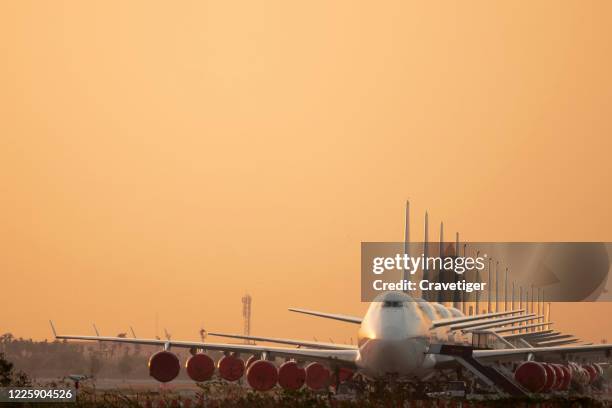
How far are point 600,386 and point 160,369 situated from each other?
7189 cm

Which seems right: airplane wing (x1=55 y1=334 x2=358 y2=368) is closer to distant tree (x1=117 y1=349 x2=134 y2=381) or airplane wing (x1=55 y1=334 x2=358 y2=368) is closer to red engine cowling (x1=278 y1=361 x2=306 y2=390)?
red engine cowling (x1=278 y1=361 x2=306 y2=390)

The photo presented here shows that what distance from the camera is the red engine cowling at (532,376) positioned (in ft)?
178

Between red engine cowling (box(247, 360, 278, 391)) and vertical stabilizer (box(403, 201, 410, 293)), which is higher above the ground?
vertical stabilizer (box(403, 201, 410, 293))

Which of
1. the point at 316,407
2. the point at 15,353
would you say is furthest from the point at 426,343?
the point at 15,353

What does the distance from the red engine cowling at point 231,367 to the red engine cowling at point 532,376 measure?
12.8 m

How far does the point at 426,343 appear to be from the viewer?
51.7 metres

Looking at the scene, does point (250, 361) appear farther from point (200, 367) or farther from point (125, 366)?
point (125, 366)

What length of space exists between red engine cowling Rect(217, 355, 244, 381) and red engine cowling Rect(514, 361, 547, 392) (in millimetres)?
12763

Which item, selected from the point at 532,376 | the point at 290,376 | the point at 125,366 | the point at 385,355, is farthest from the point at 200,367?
the point at 125,366

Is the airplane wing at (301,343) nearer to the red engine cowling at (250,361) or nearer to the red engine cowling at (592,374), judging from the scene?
the red engine cowling at (250,361)

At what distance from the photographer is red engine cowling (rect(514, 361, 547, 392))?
54.3 m

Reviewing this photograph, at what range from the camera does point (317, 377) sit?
2554 inches

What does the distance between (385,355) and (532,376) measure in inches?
342

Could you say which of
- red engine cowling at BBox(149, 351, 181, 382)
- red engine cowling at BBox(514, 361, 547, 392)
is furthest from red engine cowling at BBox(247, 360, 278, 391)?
red engine cowling at BBox(514, 361, 547, 392)
